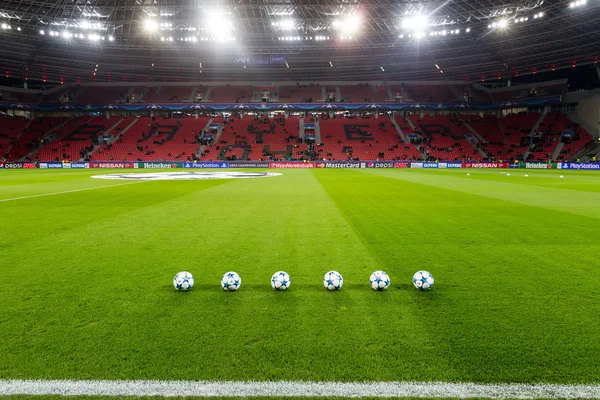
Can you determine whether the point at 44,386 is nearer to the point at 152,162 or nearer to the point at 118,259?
the point at 118,259

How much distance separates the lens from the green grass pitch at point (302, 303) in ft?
10.6

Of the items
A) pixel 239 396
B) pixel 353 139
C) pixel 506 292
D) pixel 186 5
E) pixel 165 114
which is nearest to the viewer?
pixel 239 396

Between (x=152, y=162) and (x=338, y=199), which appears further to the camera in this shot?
(x=152, y=162)

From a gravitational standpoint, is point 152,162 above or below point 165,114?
below

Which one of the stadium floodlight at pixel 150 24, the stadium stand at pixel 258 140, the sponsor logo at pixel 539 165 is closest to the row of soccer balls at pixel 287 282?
the stadium floodlight at pixel 150 24

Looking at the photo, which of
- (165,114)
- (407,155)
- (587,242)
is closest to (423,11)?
(407,155)

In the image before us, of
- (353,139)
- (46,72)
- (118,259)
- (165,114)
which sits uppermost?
(46,72)

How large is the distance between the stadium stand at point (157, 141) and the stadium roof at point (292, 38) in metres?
8.97

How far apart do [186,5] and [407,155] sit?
125 ft

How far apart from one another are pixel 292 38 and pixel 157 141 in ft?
96.1

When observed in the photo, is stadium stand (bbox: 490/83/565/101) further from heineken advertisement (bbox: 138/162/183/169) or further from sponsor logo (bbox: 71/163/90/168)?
sponsor logo (bbox: 71/163/90/168)

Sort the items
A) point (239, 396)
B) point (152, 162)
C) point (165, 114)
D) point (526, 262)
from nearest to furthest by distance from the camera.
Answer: point (239, 396), point (526, 262), point (152, 162), point (165, 114)

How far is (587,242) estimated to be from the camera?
7.82m

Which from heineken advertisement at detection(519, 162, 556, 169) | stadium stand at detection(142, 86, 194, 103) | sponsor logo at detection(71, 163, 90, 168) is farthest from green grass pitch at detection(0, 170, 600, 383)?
stadium stand at detection(142, 86, 194, 103)
